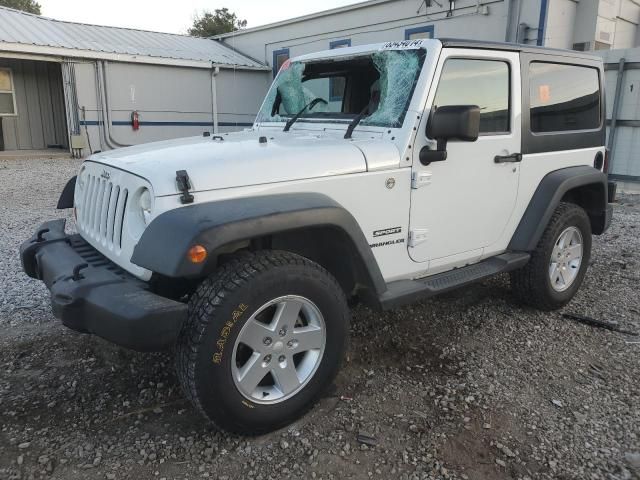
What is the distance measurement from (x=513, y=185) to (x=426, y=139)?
101cm

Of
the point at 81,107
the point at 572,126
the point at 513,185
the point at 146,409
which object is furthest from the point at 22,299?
the point at 81,107

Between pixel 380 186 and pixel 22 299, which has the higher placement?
pixel 380 186

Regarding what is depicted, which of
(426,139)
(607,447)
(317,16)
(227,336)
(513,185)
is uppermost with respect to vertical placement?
(317,16)

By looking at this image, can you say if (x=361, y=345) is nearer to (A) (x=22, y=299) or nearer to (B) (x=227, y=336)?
Answer: (B) (x=227, y=336)

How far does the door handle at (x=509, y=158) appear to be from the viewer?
3592 millimetres

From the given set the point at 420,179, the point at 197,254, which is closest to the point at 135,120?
the point at 420,179

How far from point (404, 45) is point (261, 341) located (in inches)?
83.9

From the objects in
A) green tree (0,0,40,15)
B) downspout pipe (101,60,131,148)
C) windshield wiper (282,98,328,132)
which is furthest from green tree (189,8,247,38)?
windshield wiper (282,98,328,132)

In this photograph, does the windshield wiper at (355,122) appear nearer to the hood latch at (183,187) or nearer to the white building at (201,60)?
the hood latch at (183,187)

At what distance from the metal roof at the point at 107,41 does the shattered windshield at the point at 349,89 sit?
1215 cm

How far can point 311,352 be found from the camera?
9.08 ft

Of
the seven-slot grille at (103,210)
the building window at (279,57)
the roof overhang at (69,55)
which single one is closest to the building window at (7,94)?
the roof overhang at (69,55)

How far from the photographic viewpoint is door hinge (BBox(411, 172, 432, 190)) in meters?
3.13

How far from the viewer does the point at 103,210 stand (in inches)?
117
